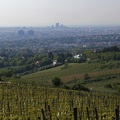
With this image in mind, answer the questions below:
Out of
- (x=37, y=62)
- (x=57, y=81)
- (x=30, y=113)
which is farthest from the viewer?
(x=37, y=62)

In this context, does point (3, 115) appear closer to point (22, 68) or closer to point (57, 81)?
point (57, 81)

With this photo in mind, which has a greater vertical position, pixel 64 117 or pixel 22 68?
pixel 64 117

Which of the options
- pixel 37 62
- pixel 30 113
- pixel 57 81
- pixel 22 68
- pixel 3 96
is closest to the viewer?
pixel 30 113

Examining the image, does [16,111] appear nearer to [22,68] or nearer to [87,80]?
[87,80]

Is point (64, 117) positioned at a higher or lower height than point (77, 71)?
higher

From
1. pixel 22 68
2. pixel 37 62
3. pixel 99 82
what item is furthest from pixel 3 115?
pixel 37 62

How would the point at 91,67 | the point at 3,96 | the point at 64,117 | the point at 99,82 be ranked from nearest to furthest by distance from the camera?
the point at 64,117
the point at 3,96
the point at 99,82
the point at 91,67

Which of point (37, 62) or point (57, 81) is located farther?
point (37, 62)

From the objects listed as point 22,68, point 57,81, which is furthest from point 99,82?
point 22,68

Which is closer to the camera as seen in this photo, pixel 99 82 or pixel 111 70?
pixel 99 82
